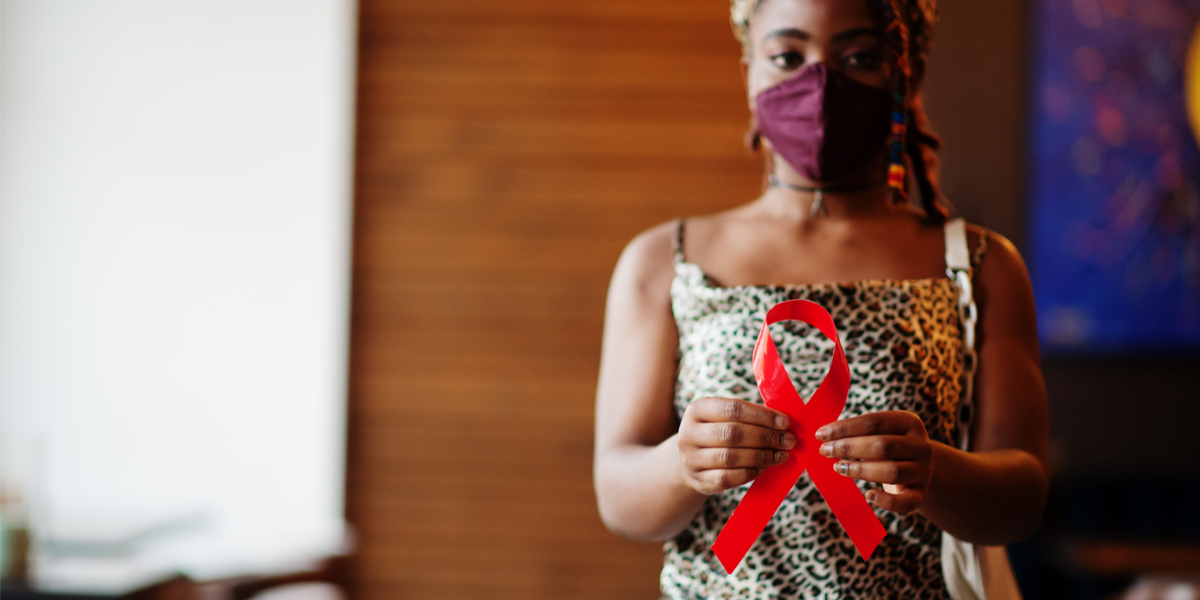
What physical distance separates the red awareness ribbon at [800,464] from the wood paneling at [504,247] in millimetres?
2283

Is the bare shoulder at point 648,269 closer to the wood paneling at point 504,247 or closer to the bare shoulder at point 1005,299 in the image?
the bare shoulder at point 1005,299

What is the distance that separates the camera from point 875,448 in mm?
841

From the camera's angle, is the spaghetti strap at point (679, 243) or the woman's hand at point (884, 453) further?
the spaghetti strap at point (679, 243)

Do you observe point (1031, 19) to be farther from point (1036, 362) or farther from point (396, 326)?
point (1036, 362)

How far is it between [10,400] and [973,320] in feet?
11.4

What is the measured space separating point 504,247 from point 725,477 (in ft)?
8.00

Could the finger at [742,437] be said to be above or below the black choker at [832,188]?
below

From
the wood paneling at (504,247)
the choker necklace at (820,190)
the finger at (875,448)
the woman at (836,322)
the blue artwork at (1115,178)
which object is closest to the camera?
the finger at (875,448)

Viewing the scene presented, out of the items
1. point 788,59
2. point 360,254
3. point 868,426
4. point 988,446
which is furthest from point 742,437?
point 360,254

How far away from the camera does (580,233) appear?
10.6 feet

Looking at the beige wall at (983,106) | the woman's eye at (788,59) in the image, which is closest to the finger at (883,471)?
the woman's eye at (788,59)

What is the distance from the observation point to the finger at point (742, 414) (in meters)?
0.88

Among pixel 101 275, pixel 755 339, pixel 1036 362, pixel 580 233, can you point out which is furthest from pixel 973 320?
pixel 101 275

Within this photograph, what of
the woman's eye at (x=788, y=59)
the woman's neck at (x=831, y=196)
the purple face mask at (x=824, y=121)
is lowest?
the woman's neck at (x=831, y=196)
